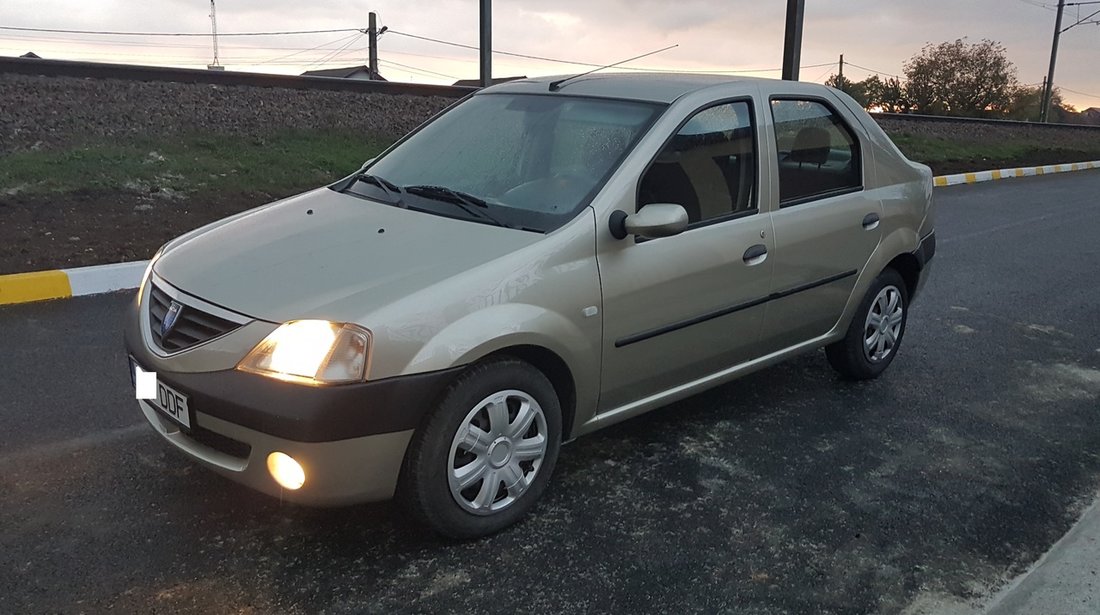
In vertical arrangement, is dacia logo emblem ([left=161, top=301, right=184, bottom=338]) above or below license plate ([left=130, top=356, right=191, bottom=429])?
above

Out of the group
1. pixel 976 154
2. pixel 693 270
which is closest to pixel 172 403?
pixel 693 270

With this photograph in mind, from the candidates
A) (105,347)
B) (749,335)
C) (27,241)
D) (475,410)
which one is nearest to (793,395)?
(749,335)

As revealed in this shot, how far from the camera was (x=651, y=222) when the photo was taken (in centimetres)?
325

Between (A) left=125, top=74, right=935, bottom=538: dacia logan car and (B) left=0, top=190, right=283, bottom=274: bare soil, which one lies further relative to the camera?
(B) left=0, top=190, right=283, bottom=274: bare soil

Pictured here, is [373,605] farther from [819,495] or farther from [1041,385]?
[1041,385]

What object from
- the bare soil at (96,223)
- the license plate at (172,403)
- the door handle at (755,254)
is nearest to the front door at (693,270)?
the door handle at (755,254)

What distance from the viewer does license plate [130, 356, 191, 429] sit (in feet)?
9.49

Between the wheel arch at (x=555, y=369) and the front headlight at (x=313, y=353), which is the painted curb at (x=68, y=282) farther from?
the wheel arch at (x=555, y=369)

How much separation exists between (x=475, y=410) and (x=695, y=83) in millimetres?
1956

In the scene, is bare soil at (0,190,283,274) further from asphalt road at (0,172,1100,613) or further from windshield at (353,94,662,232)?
windshield at (353,94,662,232)

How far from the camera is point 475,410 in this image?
294 centimetres

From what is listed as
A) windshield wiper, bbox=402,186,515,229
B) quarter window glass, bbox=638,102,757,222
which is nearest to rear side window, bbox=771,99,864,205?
quarter window glass, bbox=638,102,757,222

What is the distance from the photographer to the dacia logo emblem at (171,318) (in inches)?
118

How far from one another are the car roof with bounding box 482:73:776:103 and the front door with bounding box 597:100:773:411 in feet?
0.55
